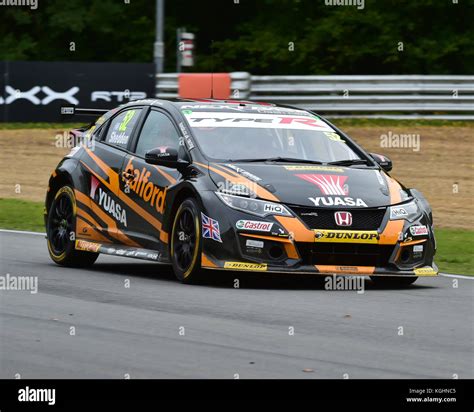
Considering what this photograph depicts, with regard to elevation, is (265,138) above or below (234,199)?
above

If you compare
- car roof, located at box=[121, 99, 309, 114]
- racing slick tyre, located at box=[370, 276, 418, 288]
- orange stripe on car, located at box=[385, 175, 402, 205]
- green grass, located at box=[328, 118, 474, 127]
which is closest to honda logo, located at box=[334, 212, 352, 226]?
orange stripe on car, located at box=[385, 175, 402, 205]

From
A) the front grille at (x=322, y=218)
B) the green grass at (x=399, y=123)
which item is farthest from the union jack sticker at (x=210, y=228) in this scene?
the green grass at (x=399, y=123)

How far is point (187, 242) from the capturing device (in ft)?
36.7

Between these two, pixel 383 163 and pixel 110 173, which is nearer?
pixel 383 163

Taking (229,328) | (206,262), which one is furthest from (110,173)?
(229,328)

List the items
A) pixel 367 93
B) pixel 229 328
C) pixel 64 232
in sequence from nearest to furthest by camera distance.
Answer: pixel 229 328, pixel 64 232, pixel 367 93

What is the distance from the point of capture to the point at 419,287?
37.8 feet

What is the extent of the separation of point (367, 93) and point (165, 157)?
1752cm

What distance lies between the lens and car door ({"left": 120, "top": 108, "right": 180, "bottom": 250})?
11.7m

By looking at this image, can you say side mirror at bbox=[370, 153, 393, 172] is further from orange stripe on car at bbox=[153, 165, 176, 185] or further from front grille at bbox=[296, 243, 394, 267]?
orange stripe on car at bbox=[153, 165, 176, 185]

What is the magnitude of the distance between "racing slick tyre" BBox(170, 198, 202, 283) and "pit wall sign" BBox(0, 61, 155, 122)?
17509 millimetres

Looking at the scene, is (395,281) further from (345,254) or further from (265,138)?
(265,138)
